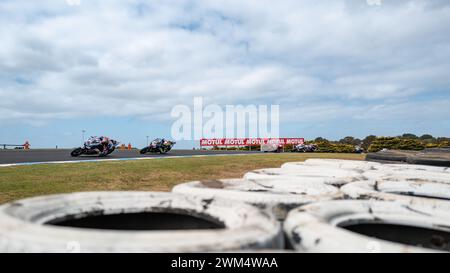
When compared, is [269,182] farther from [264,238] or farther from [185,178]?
[185,178]

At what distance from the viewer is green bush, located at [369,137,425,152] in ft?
99.6

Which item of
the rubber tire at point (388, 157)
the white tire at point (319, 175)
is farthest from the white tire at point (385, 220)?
the rubber tire at point (388, 157)

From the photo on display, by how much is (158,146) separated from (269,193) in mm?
20647

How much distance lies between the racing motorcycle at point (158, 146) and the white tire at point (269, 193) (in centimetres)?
1966

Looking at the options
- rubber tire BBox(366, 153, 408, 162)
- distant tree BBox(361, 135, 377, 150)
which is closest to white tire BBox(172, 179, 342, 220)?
rubber tire BBox(366, 153, 408, 162)

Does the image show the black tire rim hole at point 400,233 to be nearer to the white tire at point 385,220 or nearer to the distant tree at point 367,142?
the white tire at point 385,220

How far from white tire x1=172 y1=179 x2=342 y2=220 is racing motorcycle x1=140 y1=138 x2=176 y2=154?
1966cm

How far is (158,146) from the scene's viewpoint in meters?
22.6

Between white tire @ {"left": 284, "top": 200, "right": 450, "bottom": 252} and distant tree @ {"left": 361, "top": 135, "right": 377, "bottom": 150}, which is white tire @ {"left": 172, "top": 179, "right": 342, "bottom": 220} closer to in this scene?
white tire @ {"left": 284, "top": 200, "right": 450, "bottom": 252}

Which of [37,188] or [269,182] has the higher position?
[269,182]

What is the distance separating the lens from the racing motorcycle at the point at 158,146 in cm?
2252
